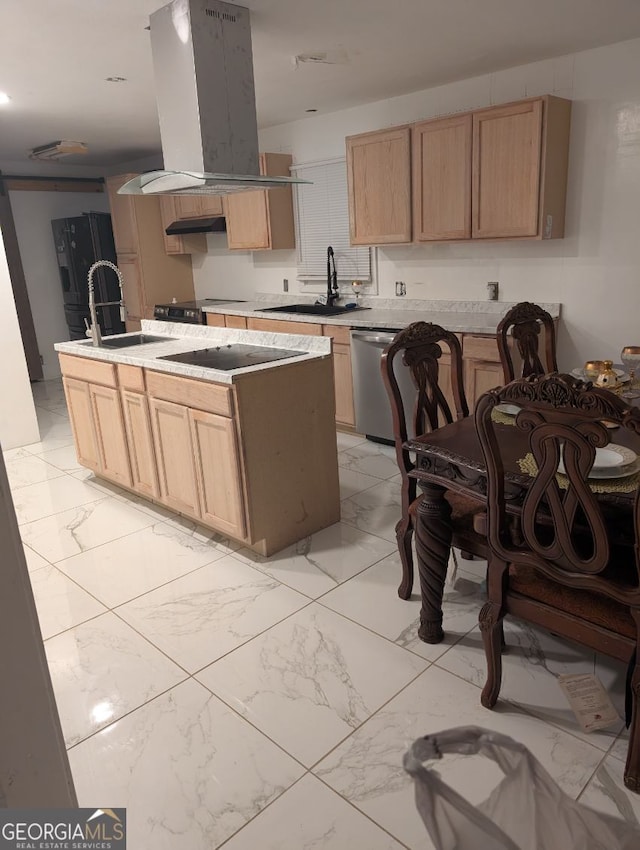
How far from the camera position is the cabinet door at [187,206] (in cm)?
602

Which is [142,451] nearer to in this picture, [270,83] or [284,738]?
[284,738]

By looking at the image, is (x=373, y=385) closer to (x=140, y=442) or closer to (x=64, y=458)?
(x=140, y=442)

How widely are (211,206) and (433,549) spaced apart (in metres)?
4.74

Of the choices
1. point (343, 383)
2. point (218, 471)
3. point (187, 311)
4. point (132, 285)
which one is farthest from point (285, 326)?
point (132, 285)

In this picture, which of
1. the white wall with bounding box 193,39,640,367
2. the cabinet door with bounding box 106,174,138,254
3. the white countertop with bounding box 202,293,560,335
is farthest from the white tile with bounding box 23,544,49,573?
the cabinet door with bounding box 106,174,138,254

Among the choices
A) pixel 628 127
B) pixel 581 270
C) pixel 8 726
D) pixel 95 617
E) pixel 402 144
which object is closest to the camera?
pixel 8 726

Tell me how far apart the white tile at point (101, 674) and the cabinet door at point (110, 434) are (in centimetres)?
129

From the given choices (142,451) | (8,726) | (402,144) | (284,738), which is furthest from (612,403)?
(402,144)

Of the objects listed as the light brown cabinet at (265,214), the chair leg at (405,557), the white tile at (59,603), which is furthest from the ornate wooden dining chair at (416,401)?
the light brown cabinet at (265,214)

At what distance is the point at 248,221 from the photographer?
5.39 m

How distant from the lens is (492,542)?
69.3 inches

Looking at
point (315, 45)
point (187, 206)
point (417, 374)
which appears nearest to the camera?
point (417, 374)

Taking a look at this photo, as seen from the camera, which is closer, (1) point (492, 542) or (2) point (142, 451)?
(1) point (492, 542)

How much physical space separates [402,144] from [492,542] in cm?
321
